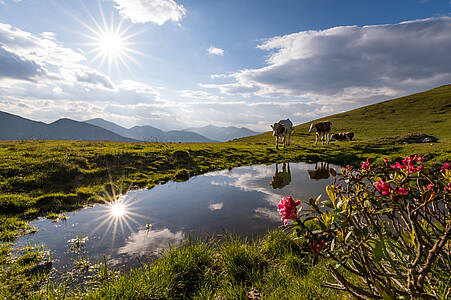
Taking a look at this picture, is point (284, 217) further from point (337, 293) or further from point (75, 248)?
point (75, 248)

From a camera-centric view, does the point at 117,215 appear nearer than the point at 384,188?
No

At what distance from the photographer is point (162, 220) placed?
7.23 meters

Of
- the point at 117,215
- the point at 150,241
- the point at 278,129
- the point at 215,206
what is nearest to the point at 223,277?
the point at 150,241

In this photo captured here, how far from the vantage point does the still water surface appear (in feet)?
18.1

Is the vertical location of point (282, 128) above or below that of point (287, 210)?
above

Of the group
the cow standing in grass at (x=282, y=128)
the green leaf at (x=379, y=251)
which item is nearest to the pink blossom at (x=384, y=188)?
the green leaf at (x=379, y=251)

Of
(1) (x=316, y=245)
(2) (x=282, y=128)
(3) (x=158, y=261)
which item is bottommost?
(3) (x=158, y=261)

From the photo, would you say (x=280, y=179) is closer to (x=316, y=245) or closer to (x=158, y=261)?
(x=158, y=261)

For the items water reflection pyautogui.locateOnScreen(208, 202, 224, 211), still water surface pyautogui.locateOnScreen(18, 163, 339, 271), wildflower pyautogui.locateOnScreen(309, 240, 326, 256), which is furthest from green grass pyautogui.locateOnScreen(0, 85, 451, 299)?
water reflection pyautogui.locateOnScreen(208, 202, 224, 211)

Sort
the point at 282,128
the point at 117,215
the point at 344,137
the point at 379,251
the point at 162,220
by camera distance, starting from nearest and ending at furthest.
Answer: the point at 379,251
the point at 162,220
the point at 117,215
the point at 282,128
the point at 344,137

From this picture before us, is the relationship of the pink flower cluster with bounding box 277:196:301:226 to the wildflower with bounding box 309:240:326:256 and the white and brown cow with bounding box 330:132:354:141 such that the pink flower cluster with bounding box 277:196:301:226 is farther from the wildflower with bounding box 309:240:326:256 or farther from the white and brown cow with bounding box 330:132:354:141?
the white and brown cow with bounding box 330:132:354:141

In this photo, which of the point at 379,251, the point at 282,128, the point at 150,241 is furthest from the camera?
the point at 282,128

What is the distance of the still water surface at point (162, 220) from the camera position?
217 inches

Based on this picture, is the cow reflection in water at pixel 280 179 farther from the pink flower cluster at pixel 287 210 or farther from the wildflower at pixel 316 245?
the pink flower cluster at pixel 287 210
